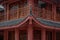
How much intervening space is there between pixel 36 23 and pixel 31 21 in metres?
0.36

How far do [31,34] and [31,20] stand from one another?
112 centimetres

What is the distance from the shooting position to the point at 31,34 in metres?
12.7

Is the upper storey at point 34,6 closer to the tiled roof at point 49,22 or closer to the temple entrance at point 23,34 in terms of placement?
the tiled roof at point 49,22

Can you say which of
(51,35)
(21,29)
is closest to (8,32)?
(21,29)

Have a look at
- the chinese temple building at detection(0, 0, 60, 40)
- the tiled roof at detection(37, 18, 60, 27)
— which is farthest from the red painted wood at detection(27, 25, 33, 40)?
the tiled roof at detection(37, 18, 60, 27)

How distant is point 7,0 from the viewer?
1591 cm

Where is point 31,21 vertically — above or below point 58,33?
above

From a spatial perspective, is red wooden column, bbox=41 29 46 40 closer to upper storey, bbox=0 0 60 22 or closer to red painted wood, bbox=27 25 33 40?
upper storey, bbox=0 0 60 22

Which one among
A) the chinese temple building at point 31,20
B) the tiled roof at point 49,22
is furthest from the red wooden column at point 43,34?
the tiled roof at point 49,22

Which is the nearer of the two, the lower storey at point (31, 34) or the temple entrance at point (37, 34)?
the lower storey at point (31, 34)

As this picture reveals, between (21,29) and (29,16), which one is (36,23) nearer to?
(29,16)

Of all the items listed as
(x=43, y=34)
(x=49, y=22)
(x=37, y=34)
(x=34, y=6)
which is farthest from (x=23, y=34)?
(x=34, y=6)

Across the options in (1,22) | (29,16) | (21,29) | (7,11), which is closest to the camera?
(29,16)

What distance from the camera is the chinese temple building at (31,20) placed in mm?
12531
